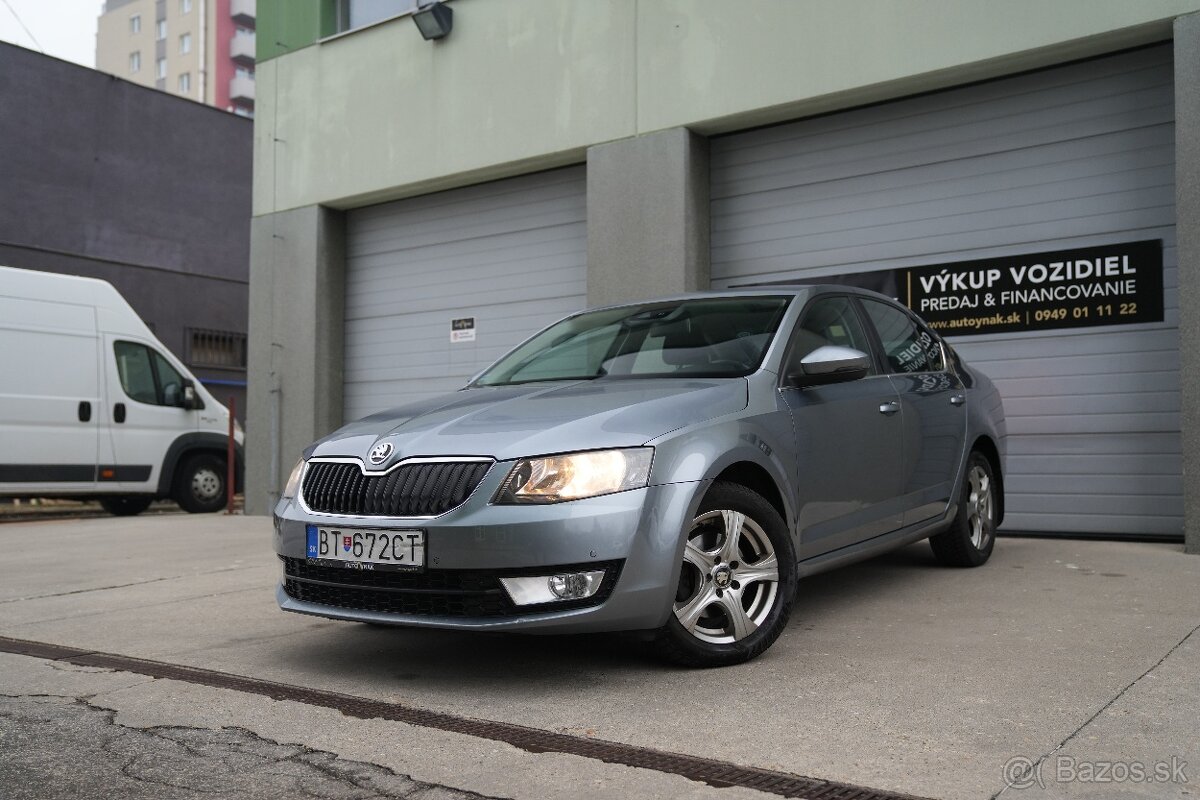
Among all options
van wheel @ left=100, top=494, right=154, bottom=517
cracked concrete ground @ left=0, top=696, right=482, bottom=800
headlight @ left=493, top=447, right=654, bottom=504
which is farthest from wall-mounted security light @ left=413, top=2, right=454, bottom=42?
cracked concrete ground @ left=0, top=696, right=482, bottom=800

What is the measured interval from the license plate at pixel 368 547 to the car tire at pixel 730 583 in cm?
85

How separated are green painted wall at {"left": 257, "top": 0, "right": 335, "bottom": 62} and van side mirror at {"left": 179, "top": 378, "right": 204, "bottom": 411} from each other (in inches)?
153

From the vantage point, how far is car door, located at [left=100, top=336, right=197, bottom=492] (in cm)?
1259

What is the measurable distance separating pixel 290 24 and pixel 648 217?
551 cm

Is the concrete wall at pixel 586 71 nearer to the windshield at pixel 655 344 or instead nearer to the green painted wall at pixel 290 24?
the green painted wall at pixel 290 24

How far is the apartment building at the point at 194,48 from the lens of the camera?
71.7 meters

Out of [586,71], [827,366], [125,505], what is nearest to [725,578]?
[827,366]

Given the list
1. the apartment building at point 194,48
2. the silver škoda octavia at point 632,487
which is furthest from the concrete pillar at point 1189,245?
the apartment building at point 194,48

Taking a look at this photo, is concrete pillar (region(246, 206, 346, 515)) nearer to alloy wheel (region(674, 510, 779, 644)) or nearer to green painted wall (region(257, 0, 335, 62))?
green painted wall (region(257, 0, 335, 62))

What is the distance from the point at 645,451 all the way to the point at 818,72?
223 inches

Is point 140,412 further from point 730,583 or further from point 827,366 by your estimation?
point 730,583

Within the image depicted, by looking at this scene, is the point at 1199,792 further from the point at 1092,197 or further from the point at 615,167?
the point at 615,167

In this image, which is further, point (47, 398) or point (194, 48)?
point (194, 48)

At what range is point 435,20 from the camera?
422 inches
